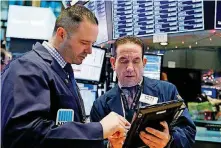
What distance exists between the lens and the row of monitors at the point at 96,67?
356cm

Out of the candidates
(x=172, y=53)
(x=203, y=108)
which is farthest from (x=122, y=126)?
(x=172, y=53)

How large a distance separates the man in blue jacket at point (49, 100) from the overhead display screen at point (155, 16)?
2.02 metres

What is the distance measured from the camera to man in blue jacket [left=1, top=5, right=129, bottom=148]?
47.7 inches

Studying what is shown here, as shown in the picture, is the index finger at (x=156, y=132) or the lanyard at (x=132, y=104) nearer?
the index finger at (x=156, y=132)

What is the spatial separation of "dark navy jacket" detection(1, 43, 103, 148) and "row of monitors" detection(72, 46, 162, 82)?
2.15 meters

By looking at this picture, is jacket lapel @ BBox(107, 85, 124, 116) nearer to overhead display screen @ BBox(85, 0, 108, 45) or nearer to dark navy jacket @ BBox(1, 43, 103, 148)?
dark navy jacket @ BBox(1, 43, 103, 148)

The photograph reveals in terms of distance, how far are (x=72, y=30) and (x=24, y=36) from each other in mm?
2869

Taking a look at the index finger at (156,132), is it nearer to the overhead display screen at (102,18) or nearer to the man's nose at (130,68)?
the man's nose at (130,68)

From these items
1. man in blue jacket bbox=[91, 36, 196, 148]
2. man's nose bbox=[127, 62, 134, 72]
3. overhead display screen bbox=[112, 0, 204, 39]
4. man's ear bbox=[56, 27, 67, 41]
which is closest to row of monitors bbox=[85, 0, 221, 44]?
overhead display screen bbox=[112, 0, 204, 39]

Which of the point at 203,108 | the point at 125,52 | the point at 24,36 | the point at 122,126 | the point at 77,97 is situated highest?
the point at 24,36

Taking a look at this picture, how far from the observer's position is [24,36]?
4.22 metres

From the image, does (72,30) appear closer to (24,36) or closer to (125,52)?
(125,52)

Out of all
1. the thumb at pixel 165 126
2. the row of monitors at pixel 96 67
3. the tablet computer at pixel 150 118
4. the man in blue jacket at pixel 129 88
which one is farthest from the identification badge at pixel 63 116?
the row of monitors at pixel 96 67

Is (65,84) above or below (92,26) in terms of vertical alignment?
below
